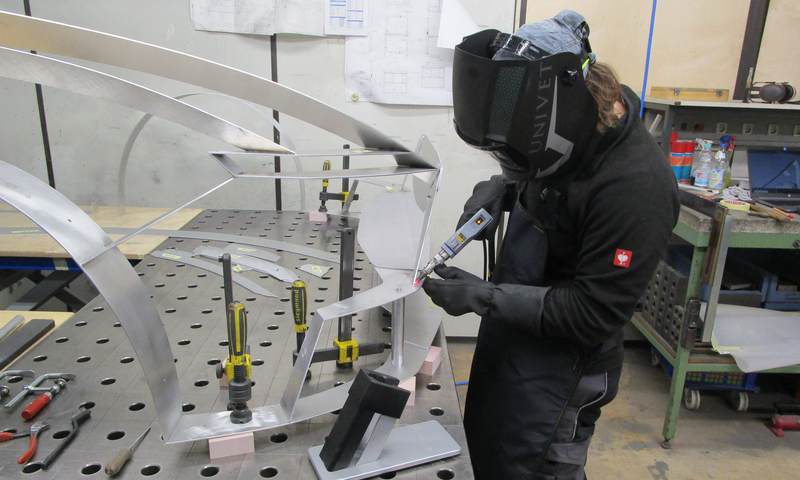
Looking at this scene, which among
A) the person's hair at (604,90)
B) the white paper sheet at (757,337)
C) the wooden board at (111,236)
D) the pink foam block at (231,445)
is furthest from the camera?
the white paper sheet at (757,337)

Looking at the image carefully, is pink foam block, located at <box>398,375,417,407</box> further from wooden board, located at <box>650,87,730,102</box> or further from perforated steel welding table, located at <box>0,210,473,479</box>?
wooden board, located at <box>650,87,730,102</box>

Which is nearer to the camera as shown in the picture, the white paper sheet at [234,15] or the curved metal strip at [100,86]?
the curved metal strip at [100,86]

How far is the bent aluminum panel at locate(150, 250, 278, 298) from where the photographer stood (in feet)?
4.86

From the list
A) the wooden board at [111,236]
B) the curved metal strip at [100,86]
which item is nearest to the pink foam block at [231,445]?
the curved metal strip at [100,86]

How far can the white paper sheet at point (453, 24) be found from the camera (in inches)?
102

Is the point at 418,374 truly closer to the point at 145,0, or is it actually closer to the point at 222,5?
the point at 222,5

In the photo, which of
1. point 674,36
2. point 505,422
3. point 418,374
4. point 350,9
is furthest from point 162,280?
point 674,36

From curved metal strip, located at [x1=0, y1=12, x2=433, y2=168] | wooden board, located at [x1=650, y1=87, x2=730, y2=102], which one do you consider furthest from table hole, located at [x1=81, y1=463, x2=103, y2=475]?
wooden board, located at [x1=650, y1=87, x2=730, y2=102]

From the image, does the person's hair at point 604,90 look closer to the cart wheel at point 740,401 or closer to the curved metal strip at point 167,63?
the curved metal strip at point 167,63

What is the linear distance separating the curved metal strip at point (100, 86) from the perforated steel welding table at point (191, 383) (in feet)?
1.73

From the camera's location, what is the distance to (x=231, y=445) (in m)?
0.85

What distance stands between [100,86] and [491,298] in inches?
31.0

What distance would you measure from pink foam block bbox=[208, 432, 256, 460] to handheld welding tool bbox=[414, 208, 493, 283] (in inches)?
16.4

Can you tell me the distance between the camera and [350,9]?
259cm
